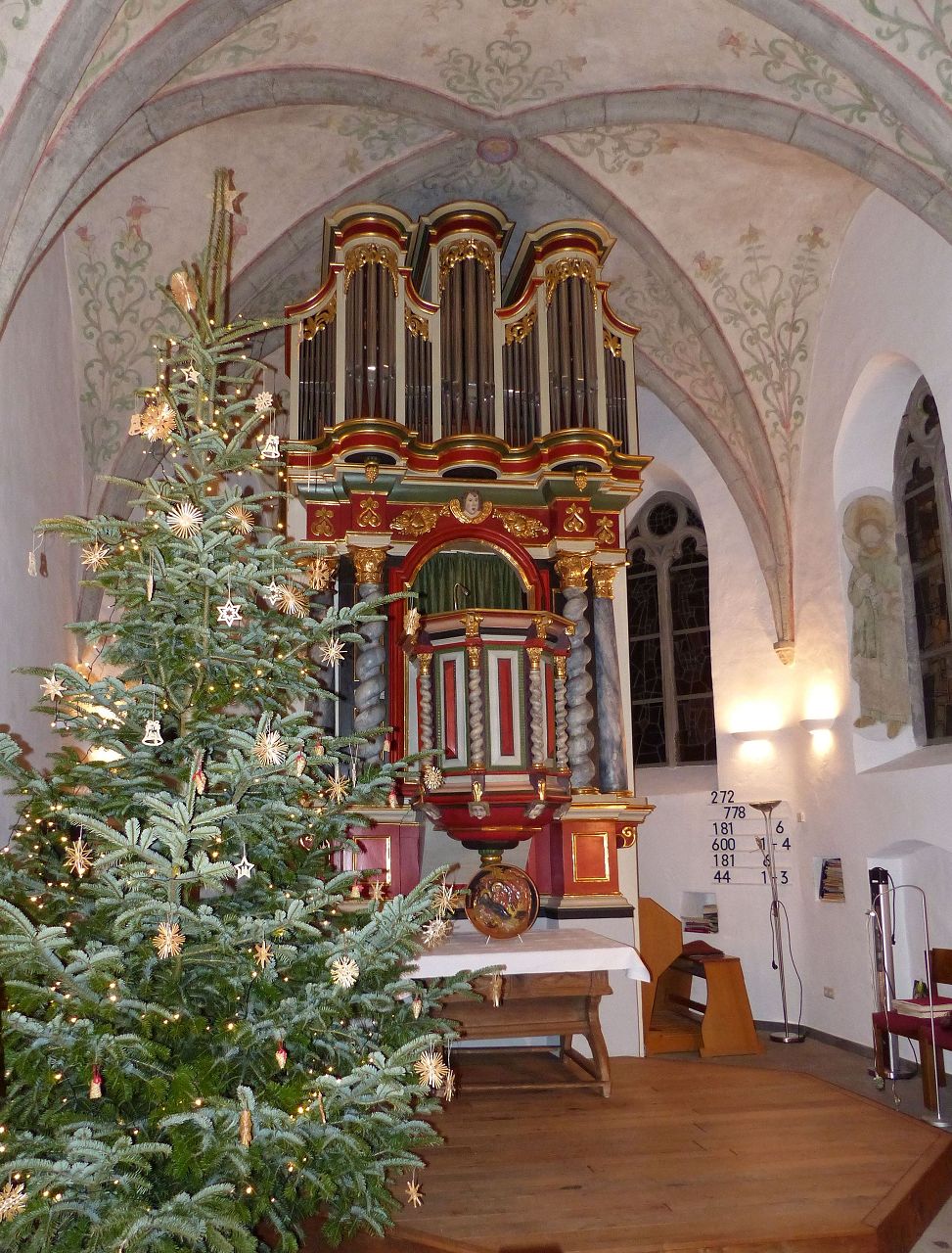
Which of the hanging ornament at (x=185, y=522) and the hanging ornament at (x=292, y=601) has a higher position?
the hanging ornament at (x=185, y=522)

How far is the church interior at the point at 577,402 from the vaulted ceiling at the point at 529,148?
1.1 inches

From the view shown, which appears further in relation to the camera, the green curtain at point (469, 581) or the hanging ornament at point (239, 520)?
the green curtain at point (469, 581)

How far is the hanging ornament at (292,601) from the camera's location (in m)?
3.39

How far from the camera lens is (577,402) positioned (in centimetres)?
839

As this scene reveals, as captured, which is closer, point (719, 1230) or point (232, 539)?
point (232, 539)

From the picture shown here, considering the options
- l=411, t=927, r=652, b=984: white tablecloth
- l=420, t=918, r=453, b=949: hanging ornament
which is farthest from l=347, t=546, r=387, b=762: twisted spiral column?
l=420, t=918, r=453, b=949: hanging ornament

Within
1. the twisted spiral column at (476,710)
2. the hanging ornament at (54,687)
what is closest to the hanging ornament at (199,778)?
the hanging ornament at (54,687)

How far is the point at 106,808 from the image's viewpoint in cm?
312

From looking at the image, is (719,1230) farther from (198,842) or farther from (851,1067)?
(851,1067)

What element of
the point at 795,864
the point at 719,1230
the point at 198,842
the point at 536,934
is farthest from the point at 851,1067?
the point at 198,842

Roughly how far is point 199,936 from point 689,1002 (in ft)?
21.9

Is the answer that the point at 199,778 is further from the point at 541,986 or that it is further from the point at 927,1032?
the point at 927,1032

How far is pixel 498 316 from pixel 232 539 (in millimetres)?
5877

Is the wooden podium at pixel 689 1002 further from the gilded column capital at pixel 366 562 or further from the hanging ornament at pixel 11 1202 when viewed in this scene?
the hanging ornament at pixel 11 1202
